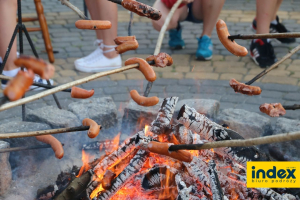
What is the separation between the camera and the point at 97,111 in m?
2.51

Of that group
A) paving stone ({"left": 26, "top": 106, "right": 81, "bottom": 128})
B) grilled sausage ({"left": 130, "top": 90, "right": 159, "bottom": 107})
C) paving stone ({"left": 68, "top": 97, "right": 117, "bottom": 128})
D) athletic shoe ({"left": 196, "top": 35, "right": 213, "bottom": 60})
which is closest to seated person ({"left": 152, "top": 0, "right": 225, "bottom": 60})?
athletic shoe ({"left": 196, "top": 35, "right": 213, "bottom": 60})

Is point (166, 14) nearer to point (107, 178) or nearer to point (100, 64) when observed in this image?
point (100, 64)

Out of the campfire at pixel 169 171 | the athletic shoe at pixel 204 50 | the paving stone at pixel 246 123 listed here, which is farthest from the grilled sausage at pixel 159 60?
the athletic shoe at pixel 204 50

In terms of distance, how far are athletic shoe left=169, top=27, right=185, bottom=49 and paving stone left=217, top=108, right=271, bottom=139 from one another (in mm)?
2229

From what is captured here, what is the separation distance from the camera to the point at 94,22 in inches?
62.5

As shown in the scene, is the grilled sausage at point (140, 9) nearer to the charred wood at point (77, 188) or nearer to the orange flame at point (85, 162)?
the charred wood at point (77, 188)

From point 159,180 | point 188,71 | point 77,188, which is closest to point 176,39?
point 188,71

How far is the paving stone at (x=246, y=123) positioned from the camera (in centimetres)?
237

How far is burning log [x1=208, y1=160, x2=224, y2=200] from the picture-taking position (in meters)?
1.67

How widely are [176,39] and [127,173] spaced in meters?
3.01

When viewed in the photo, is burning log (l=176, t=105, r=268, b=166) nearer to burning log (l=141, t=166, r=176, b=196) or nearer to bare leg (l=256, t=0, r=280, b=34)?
burning log (l=141, t=166, r=176, b=196)

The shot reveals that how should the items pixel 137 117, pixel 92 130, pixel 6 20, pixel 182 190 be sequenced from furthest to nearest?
pixel 6 20
pixel 137 117
pixel 182 190
pixel 92 130

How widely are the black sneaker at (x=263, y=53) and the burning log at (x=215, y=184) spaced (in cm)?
260

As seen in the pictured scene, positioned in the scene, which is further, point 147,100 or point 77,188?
point 77,188
